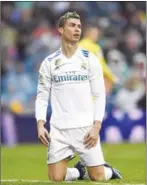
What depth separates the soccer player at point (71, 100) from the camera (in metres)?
9.83

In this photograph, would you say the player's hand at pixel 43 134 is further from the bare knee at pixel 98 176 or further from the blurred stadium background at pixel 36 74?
the blurred stadium background at pixel 36 74

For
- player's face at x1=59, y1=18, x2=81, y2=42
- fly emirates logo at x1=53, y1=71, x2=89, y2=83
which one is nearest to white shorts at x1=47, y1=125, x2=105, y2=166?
fly emirates logo at x1=53, y1=71, x2=89, y2=83

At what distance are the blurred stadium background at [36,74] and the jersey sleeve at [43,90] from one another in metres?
3.24

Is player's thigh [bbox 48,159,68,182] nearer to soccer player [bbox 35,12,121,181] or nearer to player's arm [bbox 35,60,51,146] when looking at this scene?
soccer player [bbox 35,12,121,181]

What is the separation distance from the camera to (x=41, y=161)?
15602 millimetres

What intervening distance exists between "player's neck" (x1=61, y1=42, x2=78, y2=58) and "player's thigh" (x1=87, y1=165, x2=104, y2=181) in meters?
1.35

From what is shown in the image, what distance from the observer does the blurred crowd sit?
2066 cm

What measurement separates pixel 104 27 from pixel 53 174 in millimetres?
13430

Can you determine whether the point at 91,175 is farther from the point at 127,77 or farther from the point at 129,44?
the point at 129,44

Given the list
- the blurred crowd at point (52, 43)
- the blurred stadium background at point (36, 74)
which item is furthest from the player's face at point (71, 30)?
the blurred crowd at point (52, 43)

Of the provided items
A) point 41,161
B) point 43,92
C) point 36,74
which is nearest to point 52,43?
point 36,74

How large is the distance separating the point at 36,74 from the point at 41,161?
6.51 m

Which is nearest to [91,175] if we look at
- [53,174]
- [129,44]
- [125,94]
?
[53,174]

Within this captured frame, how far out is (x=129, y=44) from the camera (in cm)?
2378
